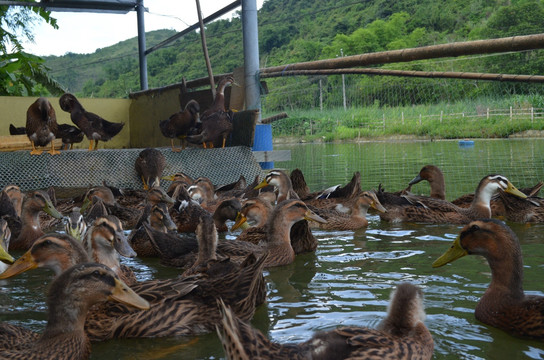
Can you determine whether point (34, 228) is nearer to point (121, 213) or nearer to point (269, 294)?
point (121, 213)

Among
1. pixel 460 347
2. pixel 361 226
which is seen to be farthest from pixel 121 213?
pixel 460 347

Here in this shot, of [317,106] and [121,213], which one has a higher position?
[317,106]

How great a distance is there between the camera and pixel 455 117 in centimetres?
1516

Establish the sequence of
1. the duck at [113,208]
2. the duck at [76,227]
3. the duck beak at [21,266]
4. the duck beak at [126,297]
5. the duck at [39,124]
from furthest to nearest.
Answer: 1. the duck at [39,124]
2. the duck at [113,208]
3. the duck at [76,227]
4. the duck beak at [21,266]
5. the duck beak at [126,297]

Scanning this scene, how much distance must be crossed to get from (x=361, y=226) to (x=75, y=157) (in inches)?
210

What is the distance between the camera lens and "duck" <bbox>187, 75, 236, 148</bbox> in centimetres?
1211

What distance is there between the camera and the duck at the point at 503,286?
4.17 meters

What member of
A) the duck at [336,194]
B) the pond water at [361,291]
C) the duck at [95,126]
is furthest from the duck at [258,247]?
the duck at [95,126]

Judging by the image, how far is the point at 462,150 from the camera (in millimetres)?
22406

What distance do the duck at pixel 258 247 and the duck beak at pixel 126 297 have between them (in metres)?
2.31

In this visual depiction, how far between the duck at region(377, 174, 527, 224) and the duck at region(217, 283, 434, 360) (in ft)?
17.7

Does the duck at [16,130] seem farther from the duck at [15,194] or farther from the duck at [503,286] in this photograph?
the duck at [503,286]

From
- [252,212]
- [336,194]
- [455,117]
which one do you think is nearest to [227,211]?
[252,212]

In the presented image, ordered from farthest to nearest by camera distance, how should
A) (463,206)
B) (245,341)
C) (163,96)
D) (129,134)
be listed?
(129,134) < (163,96) < (463,206) < (245,341)
